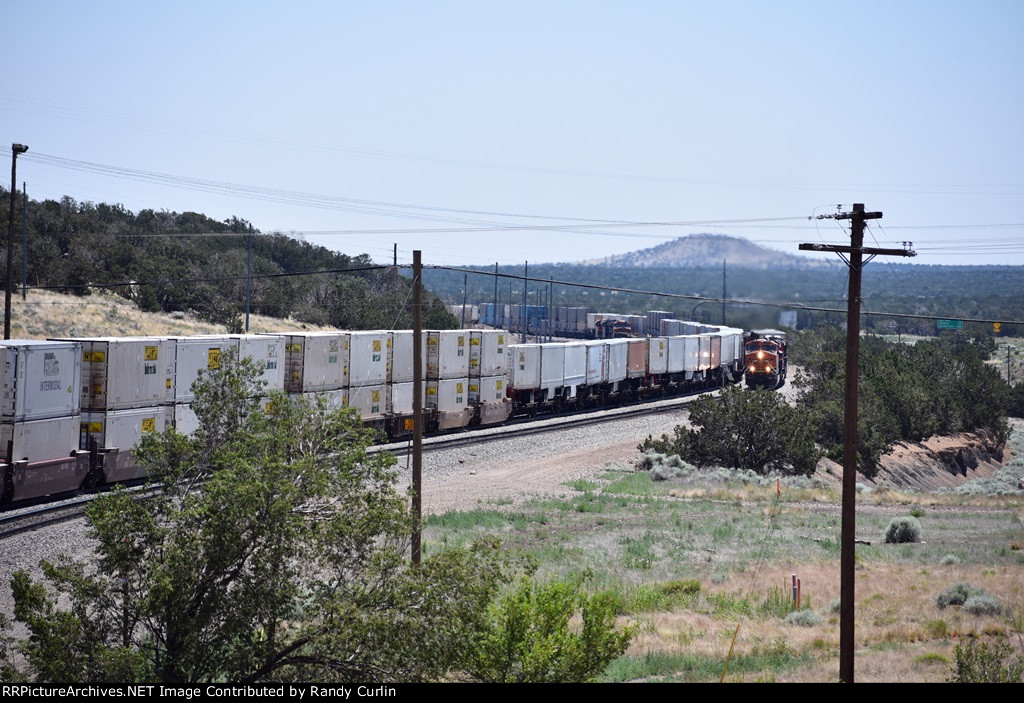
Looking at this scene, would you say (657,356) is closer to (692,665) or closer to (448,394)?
(448,394)

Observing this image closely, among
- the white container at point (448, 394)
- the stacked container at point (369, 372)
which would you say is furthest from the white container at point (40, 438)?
the white container at point (448, 394)

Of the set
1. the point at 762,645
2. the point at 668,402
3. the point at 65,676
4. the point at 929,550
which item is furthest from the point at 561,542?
the point at 668,402

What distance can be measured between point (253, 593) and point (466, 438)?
27.8 meters

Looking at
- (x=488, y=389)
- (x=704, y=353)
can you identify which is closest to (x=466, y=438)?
(x=488, y=389)

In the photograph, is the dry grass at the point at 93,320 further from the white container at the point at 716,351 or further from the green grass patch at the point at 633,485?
the green grass patch at the point at 633,485

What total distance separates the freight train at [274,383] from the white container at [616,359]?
11 centimetres

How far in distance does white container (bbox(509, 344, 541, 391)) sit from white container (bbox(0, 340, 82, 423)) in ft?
76.8

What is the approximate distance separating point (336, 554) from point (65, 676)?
10.4 feet

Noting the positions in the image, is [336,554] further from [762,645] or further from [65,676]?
[762,645]

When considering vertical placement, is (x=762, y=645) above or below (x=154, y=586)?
below

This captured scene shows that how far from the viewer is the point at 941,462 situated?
170 feet

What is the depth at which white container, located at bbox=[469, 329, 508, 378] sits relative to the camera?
4212 cm

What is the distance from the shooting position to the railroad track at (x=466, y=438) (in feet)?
69.7

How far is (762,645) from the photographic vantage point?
663 inches
